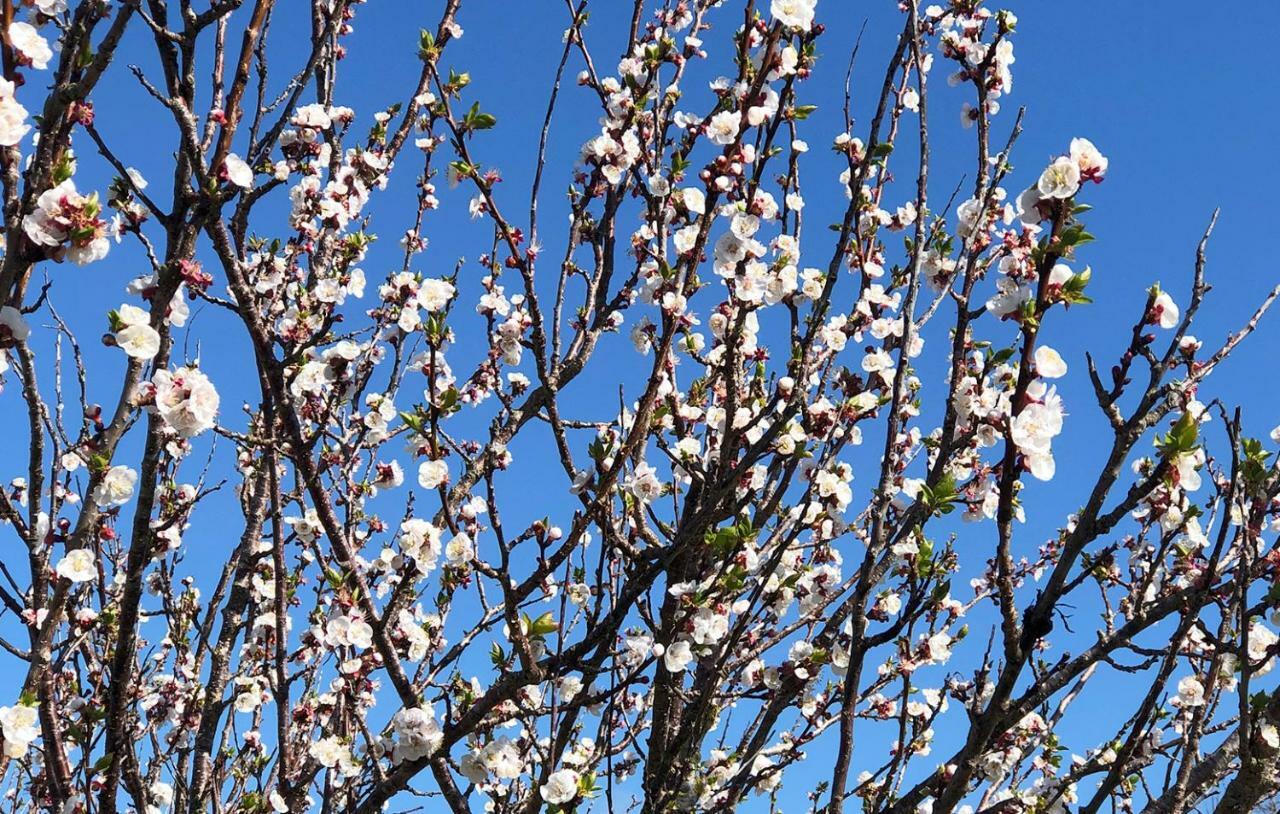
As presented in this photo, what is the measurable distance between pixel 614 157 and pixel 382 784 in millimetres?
2672

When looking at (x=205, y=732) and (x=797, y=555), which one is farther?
(x=797, y=555)

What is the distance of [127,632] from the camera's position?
3078 millimetres

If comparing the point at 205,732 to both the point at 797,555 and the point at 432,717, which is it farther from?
the point at 797,555

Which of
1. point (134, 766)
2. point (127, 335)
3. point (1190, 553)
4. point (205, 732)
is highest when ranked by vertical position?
point (127, 335)

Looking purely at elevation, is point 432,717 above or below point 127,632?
below

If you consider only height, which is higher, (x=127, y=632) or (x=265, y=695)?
(x=265, y=695)

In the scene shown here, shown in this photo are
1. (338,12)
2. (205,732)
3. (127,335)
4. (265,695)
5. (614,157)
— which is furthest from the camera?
(265,695)

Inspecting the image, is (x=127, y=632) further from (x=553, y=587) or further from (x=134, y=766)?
(x=553, y=587)

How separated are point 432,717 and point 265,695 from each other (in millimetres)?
2418

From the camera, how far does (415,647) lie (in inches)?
164

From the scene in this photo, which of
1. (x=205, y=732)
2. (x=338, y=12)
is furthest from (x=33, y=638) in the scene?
(x=338, y=12)

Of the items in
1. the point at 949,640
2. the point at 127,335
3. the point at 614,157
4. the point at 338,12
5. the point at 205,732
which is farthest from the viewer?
the point at 949,640

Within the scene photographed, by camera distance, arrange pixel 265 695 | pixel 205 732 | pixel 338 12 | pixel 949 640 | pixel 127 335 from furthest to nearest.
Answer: pixel 265 695 → pixel 949 640 → pixel 205 732 → pixel 338 12 → pixel 127 335

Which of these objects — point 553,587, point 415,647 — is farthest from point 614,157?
point 415,647
